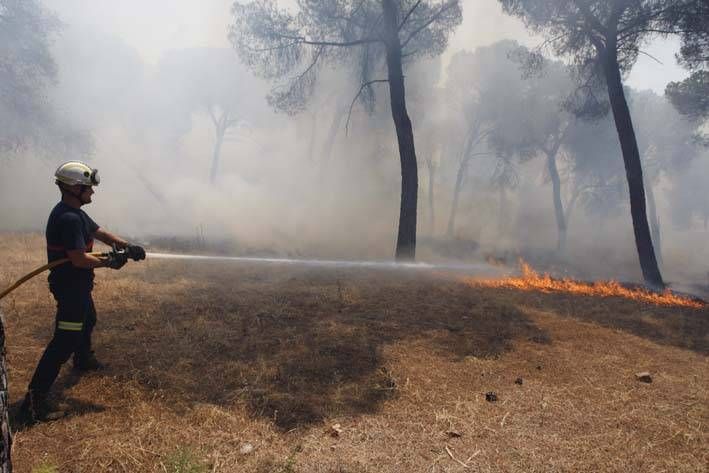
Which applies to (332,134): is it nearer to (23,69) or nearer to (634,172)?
(23,69)

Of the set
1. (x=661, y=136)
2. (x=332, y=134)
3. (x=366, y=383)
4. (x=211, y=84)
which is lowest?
(x=366, y=383)

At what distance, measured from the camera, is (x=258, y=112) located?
97.1 feet

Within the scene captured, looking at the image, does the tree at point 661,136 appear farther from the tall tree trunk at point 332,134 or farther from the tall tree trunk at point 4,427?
the tall tree trunk at point 4,427

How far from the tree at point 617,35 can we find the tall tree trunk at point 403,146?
3600 millimetres

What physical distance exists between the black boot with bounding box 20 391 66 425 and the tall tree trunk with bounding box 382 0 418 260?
8344mm

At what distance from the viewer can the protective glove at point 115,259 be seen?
3.52 m

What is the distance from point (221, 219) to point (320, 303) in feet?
52.4

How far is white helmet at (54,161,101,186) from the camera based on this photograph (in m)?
3.56

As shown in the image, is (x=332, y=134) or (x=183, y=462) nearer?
(x=183, y=462)

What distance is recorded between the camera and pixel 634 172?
10.2 metres

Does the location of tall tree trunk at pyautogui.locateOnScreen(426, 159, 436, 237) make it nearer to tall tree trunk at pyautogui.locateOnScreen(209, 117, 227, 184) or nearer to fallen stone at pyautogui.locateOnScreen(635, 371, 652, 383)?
tall tree trunk at pyautogui.locateOnScreen(209, 117, 227, 184)

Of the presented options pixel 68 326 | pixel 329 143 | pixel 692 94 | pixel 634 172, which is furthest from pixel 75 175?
pixel 329 143

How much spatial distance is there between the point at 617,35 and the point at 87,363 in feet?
43.2

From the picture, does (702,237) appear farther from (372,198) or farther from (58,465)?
(58,465)
